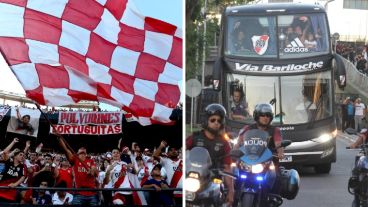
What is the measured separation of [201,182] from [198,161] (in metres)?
0.09

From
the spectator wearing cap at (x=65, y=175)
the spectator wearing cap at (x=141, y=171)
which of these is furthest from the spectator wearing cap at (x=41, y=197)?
the spectator wearing cap at (x=141, y=171)

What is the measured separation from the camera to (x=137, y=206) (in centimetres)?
691

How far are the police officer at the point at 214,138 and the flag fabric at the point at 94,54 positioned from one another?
7.00 ft

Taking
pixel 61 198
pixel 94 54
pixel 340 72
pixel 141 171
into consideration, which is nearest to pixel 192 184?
pixel 340 72

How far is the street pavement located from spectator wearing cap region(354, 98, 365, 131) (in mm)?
52

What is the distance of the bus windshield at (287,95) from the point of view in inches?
130

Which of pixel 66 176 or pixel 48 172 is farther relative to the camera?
pixel 48 172

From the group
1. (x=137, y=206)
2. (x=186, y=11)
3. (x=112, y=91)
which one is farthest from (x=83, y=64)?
(x=186, y=11)

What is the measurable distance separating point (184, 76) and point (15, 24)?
301cm

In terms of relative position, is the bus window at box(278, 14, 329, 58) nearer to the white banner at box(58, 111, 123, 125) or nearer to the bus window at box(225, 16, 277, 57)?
the bus window at box(225, 16, 277, 57)

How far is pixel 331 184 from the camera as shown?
10.9 ft

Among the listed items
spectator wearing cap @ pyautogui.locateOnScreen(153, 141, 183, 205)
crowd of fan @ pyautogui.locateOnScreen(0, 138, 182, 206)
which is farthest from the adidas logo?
spectator wearing cap @ pyautogui.locateOnScreen(153, 141, 183, 205)

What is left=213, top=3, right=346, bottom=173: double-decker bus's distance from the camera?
330 centimetres

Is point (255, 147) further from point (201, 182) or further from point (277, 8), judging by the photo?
point (277, 8)
